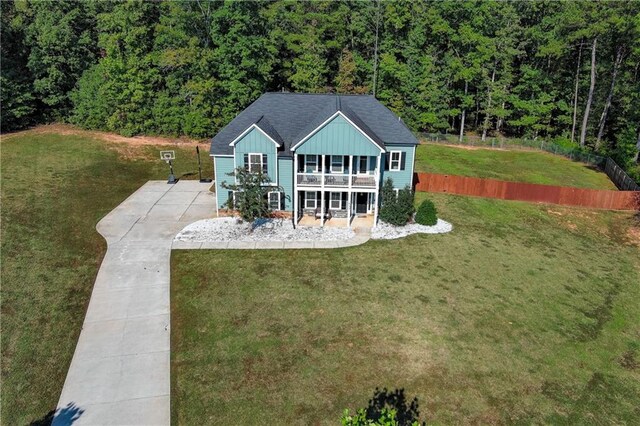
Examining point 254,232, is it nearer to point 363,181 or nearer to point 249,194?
point 249,194

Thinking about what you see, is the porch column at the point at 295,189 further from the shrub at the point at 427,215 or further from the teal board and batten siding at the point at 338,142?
the shrub at the point at 427,215

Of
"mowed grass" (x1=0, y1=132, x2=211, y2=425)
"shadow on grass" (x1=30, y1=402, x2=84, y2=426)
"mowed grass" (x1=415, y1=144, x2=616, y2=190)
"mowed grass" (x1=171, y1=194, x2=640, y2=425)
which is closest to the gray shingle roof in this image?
"mowed grass" (x1=171, y1=194, x2=640, y2=425)

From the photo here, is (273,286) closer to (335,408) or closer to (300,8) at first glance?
(335,408)

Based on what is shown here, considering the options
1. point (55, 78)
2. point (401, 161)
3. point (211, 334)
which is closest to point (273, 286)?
point (211, 334)

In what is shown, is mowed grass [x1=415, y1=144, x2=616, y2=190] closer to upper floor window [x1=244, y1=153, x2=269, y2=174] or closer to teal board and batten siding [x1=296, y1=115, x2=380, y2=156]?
teal board and batten siding [x1=296, y1=115, x2=380, y2=156]

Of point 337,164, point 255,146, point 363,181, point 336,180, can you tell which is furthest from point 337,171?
point 255,146

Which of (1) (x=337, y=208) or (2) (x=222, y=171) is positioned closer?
(2) (x=222, y=171)
